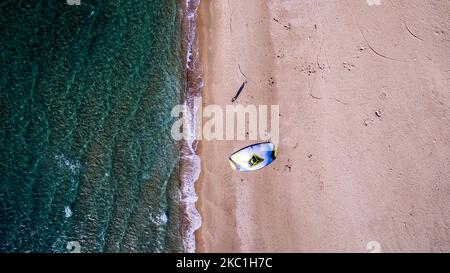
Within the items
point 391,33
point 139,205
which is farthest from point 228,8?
point 139,205

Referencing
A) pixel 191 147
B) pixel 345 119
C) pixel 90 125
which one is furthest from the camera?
pixel 191 147

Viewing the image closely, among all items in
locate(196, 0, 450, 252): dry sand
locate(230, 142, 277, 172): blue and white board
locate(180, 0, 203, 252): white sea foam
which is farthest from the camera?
locate(180, 0, 203, 252): white sea foam

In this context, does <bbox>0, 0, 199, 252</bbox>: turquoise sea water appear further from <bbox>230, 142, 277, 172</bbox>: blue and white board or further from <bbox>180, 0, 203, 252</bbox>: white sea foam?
<bbox>230, 142, 277, 172</bbox>: blue and white board

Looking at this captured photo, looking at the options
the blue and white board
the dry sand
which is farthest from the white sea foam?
the blue and white board

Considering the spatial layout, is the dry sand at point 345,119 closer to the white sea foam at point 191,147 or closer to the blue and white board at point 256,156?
the blue and white board at point 256,156

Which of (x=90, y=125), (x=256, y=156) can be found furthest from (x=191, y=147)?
(x=90, y=125)

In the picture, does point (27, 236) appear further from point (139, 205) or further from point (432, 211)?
point (432, 211)

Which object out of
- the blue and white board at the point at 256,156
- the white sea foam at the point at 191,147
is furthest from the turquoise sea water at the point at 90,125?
the blue and white board at the point at 256,156

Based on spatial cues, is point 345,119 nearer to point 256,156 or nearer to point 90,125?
point 256,156
